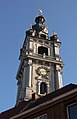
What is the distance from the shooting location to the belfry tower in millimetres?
42812

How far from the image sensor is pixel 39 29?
192ft

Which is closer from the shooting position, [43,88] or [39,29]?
[43,88]

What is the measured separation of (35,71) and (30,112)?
29.1 meters

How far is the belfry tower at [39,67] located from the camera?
42.8m

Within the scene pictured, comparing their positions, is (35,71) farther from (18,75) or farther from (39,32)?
(39,32)

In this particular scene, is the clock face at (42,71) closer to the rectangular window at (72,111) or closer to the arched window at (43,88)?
the arched window at (43,88)

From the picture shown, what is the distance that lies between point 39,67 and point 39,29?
14.8 meters

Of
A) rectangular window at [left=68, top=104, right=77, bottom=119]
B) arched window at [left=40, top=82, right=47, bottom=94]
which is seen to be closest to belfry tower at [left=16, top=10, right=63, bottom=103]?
arched window at [left=40, top=82, right=47, bottom=94]

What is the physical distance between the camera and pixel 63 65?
48.3m

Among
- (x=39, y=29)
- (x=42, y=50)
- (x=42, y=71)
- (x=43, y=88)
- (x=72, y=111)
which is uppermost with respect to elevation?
(x=39, y=29)

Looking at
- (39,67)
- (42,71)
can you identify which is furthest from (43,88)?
(39,67)

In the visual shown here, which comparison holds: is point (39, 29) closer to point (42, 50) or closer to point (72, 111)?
point (42, 50)

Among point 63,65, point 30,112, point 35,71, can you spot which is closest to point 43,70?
point 35,71

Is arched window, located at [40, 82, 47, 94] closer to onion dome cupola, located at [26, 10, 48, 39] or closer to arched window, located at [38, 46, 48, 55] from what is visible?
arched window, located at [38, 46, 48, 55]
